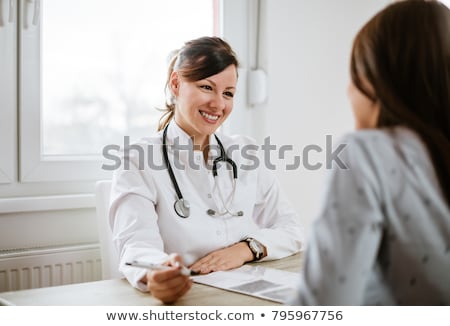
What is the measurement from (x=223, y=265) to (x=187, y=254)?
15 cm

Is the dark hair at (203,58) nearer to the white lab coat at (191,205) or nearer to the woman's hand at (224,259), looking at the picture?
the white lab coat at (191,205)

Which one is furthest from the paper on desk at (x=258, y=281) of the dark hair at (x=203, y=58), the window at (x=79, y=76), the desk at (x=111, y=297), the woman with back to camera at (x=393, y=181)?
the window at (x=79, y=76)

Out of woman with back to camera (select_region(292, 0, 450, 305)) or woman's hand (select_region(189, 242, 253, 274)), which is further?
woman's hand (select_region(189, 242, 253, 274))

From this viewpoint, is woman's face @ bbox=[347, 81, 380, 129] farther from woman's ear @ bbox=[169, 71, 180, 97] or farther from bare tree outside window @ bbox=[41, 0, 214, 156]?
bare tree outside window @ bbox=[41, 0, 214, 156]

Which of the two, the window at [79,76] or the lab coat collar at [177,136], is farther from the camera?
the window at [79,76]

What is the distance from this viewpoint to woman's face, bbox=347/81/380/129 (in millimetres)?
823

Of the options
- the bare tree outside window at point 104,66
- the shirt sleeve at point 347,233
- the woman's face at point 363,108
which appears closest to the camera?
the shirt sleeve at point 347,233

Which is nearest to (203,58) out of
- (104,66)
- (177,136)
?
(177,136)

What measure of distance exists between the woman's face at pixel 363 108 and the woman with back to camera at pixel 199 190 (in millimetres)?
659

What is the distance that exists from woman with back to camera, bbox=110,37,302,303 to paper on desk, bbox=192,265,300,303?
7cm

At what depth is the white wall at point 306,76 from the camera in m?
2.33

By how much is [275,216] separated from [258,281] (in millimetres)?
520

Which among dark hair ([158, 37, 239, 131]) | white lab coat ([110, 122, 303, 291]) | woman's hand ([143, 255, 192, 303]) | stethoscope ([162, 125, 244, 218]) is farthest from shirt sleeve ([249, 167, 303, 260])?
woman's hand ([143, 255, 192, 303])

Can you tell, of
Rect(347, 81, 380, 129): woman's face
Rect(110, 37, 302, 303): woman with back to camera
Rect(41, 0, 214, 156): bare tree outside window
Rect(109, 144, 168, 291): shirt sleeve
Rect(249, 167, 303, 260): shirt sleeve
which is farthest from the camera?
Rect(41, 0, 214, 156): bare tree outside window
